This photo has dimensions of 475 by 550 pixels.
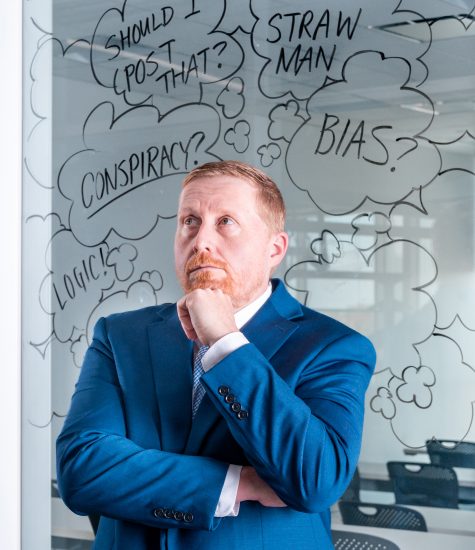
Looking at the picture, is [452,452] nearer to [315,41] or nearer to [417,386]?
[417,386]

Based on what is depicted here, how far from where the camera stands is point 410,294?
2.62m

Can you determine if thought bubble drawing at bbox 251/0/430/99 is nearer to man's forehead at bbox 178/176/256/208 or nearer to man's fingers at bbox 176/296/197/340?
man's forehead at bbox 178/176/256/208

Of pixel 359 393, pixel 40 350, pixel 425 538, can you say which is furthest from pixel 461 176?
pixel 40 350

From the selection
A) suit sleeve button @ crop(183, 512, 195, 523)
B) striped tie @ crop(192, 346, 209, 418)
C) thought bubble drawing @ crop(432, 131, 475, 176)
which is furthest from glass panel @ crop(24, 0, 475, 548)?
suit sleeve button @ crop(183, 512, 195, 523)

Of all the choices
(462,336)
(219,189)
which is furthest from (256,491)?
(462,336)

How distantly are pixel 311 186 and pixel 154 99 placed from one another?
66cm

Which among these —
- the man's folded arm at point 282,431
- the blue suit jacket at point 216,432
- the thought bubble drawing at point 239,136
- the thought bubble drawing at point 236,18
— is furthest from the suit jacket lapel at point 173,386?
the thought bubble drawing at point 236,18

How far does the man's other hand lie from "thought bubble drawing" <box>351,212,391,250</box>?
0.88 meters

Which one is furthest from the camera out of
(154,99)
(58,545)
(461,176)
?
(58,545)

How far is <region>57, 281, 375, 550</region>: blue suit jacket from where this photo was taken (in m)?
1.89

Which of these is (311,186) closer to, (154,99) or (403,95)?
(403,95)

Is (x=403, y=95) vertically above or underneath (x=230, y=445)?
above

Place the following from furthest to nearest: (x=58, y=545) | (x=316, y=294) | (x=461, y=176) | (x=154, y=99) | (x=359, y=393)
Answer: (x=58, y=545) → (x=154, y=99) → (x=316, y=294) → (x=461, y=176) → (x=359, y=393)

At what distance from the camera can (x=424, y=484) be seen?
8.36 ft
